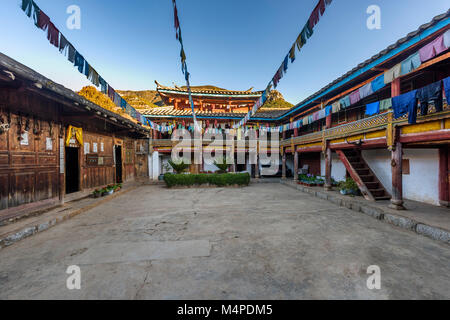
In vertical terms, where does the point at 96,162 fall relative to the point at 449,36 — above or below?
below

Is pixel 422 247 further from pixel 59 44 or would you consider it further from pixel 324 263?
pixel 59 44

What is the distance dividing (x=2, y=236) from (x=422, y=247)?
901 centimetres

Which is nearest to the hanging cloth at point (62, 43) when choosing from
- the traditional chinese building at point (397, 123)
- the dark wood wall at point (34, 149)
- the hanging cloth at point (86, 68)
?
the hanging cloth at point (86, 68)

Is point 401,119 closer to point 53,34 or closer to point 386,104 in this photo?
point 386,104

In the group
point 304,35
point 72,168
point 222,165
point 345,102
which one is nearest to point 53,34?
point 304,35

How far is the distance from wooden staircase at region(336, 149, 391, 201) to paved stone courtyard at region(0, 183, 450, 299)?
2542 millimetres

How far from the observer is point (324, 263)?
312 cm

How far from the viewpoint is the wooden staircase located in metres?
7.52

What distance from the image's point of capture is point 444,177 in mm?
6719

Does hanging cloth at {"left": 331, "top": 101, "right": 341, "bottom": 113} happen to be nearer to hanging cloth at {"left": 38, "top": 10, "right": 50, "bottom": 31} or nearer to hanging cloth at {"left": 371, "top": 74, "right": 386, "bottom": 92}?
hanging cloth at {"left": 371, "top": 74, "right": 386, "bottom": 92}

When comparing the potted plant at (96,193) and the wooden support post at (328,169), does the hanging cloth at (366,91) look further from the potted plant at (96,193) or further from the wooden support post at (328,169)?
the potted plant at (96,193)

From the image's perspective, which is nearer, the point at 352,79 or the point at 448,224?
the point at 448,224

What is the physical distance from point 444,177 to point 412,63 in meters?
5.31
